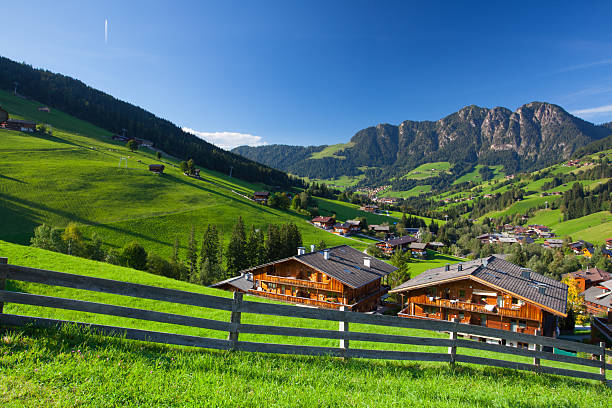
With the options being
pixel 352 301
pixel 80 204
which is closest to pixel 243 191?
pixel 80 204

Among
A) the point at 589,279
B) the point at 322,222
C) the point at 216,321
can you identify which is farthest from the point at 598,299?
the point at 216,321

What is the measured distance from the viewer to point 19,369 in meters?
4.63

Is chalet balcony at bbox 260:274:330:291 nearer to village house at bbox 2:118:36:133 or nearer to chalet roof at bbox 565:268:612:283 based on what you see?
chalet roof at bbox 565:268:612:283

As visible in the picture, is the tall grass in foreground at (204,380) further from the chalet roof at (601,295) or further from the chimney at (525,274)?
the chalet roof at (601,295)

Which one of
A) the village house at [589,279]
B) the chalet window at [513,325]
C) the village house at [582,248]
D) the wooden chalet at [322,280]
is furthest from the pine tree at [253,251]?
the village house at [582,248]

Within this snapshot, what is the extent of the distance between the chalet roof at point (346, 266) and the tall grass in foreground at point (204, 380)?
3169 centimetres

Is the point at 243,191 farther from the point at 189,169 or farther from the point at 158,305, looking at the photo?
the point at 158,305

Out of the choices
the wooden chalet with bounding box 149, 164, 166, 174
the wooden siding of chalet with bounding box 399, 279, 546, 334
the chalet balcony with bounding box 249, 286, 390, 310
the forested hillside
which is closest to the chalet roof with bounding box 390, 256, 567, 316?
the wooden siding of chalet with bounding box 399, 279, 546, 334

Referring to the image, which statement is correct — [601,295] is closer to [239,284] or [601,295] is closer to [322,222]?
[239,284]

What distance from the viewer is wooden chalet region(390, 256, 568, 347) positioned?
31.8m

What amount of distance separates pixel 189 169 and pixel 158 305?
123 meters

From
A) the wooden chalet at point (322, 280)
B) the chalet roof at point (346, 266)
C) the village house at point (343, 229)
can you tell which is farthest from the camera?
the village house at point (343, 229)

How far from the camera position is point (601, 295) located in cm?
6494

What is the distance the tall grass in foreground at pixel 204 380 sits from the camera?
4.49 metres
